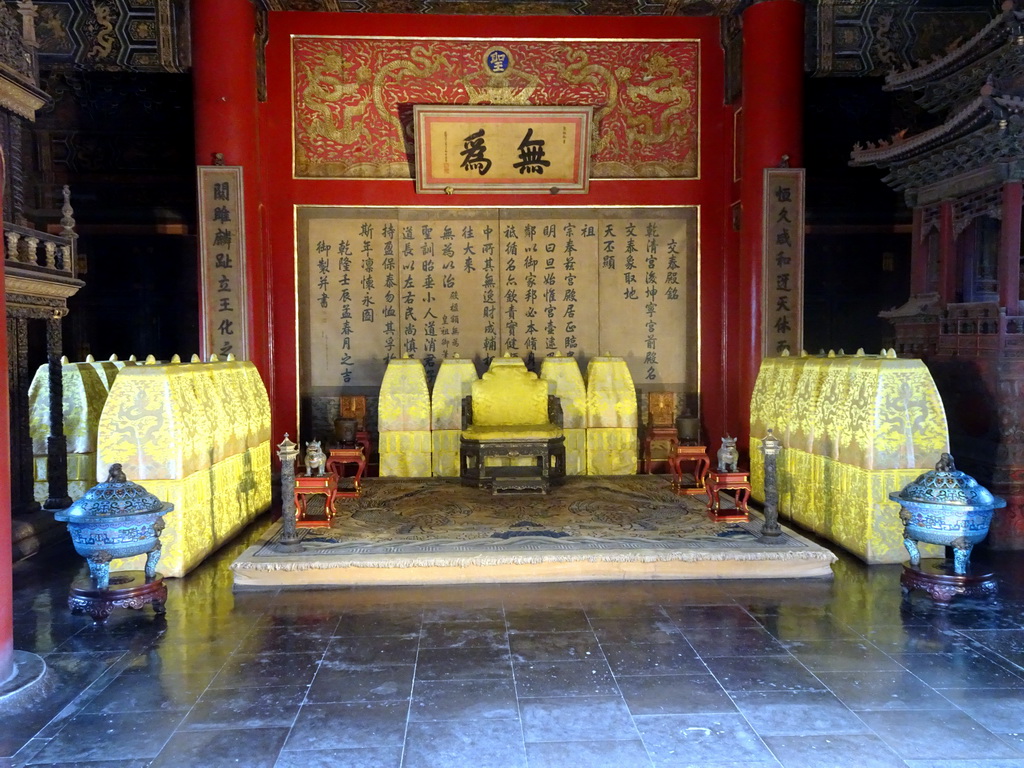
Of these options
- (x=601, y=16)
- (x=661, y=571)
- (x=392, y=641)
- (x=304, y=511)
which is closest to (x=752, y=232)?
(x=601, y=16)

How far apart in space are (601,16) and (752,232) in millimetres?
2238

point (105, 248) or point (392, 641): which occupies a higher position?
point (105, 248)

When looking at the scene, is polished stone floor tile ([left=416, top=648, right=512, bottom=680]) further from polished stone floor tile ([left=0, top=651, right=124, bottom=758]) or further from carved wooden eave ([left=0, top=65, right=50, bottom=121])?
carved wooden eave ([left=0, top=65, right=50, bottom=121])

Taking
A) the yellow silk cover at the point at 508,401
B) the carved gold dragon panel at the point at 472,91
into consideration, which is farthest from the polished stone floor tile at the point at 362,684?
the carved gold dragon panel at the point at 472,91

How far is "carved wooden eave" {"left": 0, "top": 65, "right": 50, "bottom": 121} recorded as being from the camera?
4.30 m

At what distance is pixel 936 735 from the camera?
2.21m

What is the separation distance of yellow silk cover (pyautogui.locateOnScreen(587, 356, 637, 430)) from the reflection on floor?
2.58m

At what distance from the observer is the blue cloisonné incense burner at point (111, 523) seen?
3.13 meters

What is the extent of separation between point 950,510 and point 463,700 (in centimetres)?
221

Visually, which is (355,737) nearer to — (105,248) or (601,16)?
(601,16)

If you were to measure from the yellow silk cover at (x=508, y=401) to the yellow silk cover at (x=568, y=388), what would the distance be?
268 millimetres

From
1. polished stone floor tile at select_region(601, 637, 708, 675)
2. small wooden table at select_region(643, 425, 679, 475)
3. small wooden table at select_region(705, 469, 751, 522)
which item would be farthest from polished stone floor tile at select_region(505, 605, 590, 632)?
small wooden table at select_region(643, 425, 679, 475)

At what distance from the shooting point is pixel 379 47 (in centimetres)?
635

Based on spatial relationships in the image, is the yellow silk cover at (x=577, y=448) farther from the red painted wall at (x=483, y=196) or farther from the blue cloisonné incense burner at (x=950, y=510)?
the blue cloisonné incense burner at (x=950, y=510)
